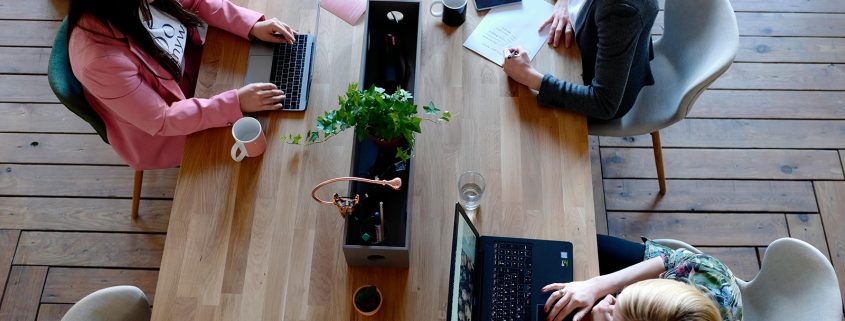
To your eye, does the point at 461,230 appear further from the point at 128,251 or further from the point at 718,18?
the point at 128,251

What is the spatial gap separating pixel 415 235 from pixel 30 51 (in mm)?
2345

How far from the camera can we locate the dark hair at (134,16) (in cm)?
159

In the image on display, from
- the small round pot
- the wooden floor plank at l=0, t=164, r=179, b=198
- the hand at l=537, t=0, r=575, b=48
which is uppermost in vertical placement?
the hand at l=537, t=0, r=575, b=48

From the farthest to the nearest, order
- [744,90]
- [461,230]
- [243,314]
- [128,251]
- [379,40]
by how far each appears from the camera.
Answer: [744,90], [128,251], [379,40], [243,314], [461,230]

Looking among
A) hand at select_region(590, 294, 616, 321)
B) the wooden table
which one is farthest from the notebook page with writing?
hand at select_region(590, 294, 616, 321)

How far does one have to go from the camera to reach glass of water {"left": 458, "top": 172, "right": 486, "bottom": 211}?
1643mm

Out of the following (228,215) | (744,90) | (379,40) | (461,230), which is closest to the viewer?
(461,230)

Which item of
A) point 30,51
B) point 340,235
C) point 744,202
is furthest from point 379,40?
point 30,51

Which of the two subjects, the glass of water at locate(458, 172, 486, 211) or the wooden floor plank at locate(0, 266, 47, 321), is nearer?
the glass of water at locate(458, 172, 486, 211)

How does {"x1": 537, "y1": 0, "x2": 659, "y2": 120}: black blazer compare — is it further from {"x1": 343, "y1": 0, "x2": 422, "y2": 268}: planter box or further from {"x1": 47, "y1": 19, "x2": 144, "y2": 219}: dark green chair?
{"x1": 47, "y1": 19, "x2": 144, "y2": 219}: dark green chair

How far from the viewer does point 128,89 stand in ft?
5.56

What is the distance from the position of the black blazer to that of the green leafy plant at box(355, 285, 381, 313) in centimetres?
74

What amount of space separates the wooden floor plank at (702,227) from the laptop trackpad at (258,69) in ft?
4.97

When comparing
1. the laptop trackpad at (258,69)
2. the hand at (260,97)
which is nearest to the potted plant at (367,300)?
the hand at (260,97)
